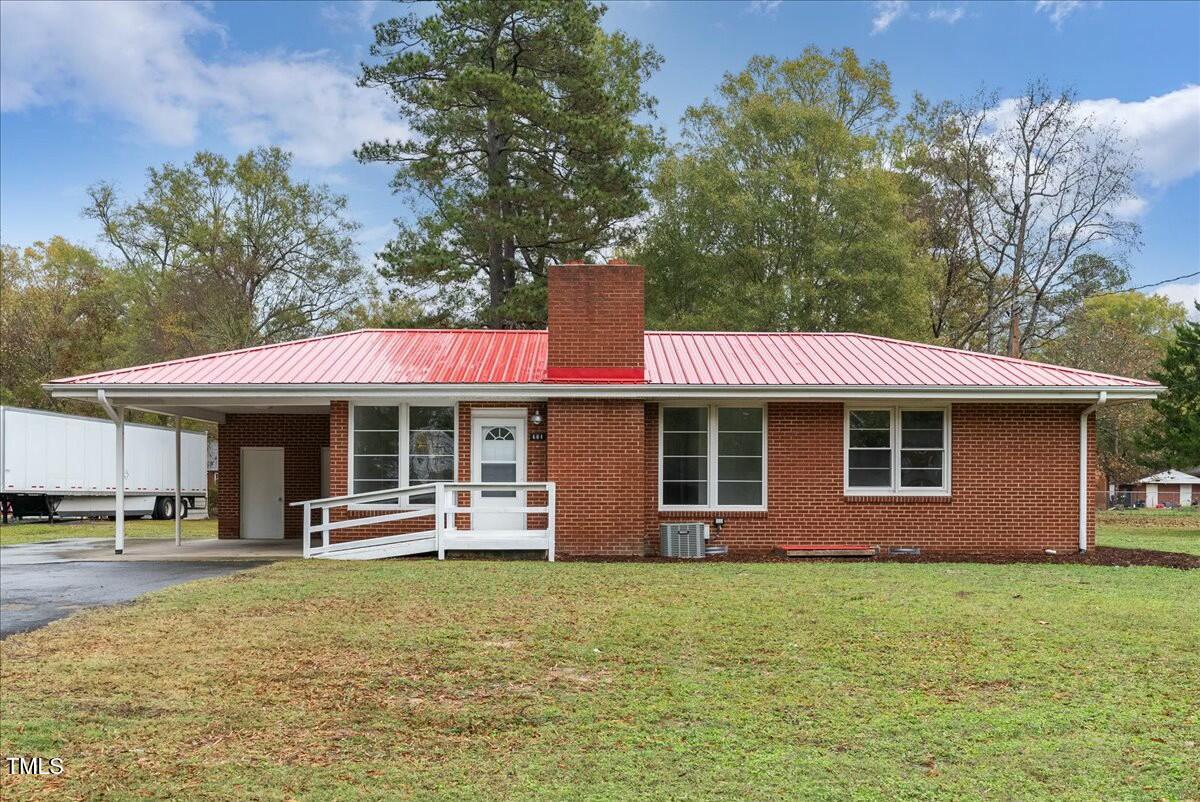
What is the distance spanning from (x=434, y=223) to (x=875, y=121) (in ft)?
68.3

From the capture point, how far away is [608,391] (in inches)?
630

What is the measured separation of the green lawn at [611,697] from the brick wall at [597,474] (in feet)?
15.5

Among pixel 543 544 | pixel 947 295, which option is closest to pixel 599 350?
pixel 543 544

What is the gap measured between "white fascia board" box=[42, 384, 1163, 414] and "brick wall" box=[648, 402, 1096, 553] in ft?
2.51

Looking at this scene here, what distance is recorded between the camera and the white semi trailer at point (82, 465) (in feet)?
91.3

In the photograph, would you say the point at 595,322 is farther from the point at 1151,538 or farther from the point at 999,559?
the point at 1151,538

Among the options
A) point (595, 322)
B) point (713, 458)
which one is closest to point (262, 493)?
point (595, 322)

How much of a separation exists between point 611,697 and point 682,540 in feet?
30.8

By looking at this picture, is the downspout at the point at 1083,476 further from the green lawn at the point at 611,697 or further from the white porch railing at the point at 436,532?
the white porch railing at the point at 436,532

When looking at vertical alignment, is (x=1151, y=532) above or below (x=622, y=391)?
below

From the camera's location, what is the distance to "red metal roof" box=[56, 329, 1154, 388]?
16.5 m

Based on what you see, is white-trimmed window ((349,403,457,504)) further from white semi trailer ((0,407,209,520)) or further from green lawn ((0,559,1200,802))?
white semi trailer ((0,407,209,520))

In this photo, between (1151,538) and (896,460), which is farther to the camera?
(1151,538)

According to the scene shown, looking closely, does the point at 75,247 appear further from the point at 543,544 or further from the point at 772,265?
the point at 543,544
